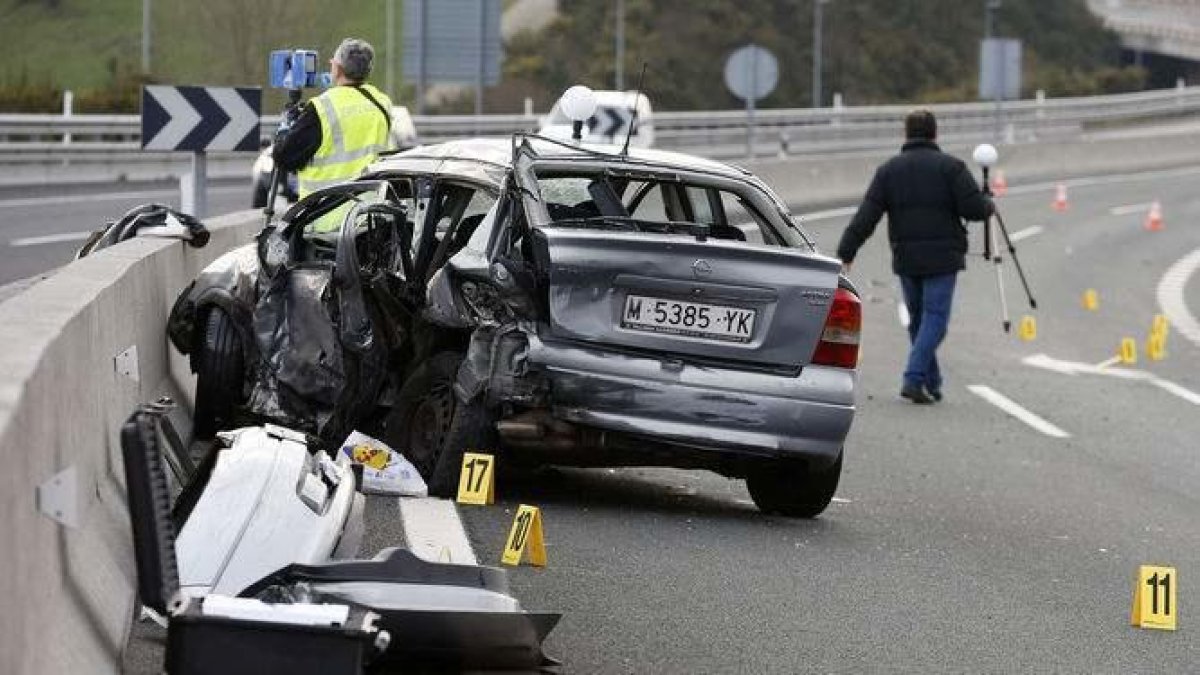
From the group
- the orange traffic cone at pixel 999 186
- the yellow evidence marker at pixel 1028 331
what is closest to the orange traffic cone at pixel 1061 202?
the orange traffic cone at pixel 999 186

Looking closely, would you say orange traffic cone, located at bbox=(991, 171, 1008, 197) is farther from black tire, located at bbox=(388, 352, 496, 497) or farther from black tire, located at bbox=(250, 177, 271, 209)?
black tire, located at bbox=(388, 352, 496, 497)

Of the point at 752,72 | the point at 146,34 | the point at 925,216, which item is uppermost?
the point at 146,34

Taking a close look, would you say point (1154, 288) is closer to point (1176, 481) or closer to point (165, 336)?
point (1176, 481)

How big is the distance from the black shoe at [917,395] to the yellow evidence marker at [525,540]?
878 cm

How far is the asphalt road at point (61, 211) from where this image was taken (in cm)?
2347

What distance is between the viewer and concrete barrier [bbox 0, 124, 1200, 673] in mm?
4727

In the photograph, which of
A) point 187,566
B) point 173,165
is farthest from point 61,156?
point 187,566

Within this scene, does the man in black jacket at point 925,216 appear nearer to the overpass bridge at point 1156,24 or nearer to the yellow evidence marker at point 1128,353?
the yellow evidence marker at point 1128,353

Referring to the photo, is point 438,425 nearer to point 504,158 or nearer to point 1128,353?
point 504,158

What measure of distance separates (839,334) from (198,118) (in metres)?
7.92

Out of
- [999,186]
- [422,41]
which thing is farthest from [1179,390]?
[999,186]

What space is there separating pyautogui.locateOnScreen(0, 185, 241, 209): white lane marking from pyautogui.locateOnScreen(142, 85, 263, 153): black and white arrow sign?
15210 mm

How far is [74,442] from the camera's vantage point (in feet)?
19.9

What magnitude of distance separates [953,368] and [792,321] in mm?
10284
